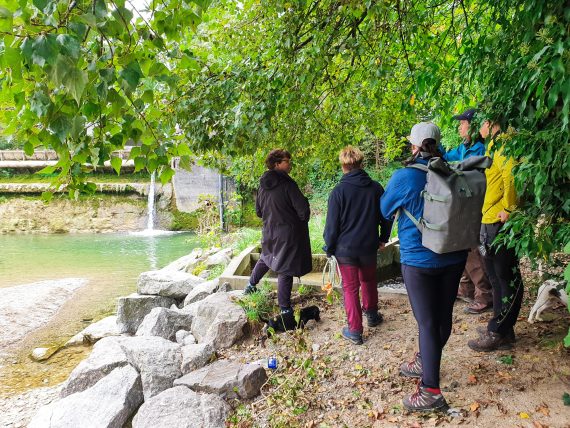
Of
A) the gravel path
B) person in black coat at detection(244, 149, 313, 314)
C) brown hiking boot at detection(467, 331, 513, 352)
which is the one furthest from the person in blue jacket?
the gravel path

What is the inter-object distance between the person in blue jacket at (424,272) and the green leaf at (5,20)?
2.24 m

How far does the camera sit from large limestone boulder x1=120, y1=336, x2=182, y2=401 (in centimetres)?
395

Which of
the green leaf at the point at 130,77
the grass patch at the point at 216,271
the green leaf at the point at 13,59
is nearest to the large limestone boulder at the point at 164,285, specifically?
the grass patch at the point at 216,271

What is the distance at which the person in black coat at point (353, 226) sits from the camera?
394cm

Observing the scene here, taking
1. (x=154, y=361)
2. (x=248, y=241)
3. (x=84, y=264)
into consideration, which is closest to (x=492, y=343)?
(x=154, y=361)

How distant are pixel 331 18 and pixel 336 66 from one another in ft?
2.53

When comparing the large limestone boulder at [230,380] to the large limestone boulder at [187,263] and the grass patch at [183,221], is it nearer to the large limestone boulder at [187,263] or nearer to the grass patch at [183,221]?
the large limestone boulder at [187,263]

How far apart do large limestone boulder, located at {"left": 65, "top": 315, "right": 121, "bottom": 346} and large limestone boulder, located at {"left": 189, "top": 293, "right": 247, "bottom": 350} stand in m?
2.12

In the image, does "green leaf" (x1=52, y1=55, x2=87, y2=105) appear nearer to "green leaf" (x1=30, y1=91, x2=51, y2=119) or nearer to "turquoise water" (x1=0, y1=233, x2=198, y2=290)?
"green leaf" (x1=30, y1=91, x2=51, y2=119)

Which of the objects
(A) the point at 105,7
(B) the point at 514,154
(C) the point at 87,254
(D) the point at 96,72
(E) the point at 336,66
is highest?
(E) the point at 336,66

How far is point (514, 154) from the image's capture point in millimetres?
2615

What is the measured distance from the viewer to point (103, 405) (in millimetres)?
3801

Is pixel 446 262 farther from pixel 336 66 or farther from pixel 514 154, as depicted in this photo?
pixel 336 66

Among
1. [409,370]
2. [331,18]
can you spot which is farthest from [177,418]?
[331,18]
